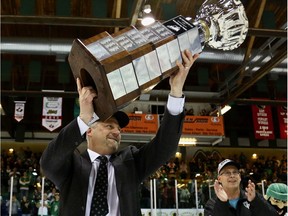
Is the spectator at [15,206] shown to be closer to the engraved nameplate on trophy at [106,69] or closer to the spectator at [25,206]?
the spectator at [25,206]

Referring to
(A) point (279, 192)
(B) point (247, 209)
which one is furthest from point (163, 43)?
(A) point (279, 192)

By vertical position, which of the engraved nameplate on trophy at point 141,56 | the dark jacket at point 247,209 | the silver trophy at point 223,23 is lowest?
the dark jacket at point 247,209

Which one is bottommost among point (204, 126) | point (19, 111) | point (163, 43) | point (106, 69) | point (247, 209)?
point (247, 209)

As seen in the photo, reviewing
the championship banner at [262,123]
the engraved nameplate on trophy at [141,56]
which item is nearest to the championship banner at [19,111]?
the championship banner at [262,123]

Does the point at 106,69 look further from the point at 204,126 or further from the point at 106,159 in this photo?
the point at 204,126

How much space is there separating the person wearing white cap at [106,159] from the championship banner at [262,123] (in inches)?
460

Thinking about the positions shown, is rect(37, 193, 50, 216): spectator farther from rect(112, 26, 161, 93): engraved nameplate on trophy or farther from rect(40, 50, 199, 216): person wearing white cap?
rect(112, 26, 161, 93): engraved nameplate on trophy

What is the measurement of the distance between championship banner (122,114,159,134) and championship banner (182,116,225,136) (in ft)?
3.07

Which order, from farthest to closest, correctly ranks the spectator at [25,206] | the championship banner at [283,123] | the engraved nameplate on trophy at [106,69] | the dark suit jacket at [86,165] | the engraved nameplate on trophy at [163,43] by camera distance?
the championship banner at [283,123] → the spectator at [25,206] → the dark suit jacket at [86,165] → the engraved nameplate on trophy at [163,43] → the engraved nameplate on trophy at [106,69]

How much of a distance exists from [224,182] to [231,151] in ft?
53.4

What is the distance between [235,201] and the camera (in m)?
3.05

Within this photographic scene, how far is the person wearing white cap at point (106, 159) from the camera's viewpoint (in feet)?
5.10

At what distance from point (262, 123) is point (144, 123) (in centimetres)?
380

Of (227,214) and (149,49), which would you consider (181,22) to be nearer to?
(149,49)
